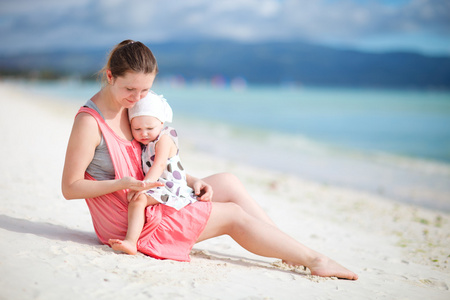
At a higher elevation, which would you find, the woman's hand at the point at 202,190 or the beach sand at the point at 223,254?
the woman's hand at the point at 202,190

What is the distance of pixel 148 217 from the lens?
9.80 feet

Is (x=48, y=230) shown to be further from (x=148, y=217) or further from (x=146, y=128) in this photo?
(x=146, y=128)

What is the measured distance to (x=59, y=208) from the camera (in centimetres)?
454

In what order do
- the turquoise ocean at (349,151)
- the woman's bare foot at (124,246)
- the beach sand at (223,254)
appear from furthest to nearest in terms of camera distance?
1. the turquoise ocean at (349,151)
2. the woman's bare foot at (124,246)
3. the beach sand at (223,254)

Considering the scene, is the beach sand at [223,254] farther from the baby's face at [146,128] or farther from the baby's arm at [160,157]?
the baby's face at [146,128]

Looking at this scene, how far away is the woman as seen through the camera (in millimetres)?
2871

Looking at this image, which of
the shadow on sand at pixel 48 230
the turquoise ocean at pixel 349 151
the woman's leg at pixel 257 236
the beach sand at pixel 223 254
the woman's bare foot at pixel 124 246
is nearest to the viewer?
the beach sand at pixel 223 254

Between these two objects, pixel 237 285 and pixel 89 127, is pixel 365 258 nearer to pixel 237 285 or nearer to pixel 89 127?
pixel 237 285

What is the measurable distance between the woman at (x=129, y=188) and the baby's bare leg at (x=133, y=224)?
71 mm

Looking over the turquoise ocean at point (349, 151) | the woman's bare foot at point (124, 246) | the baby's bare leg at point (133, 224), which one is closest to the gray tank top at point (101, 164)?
the baby's bare leg at point (133, 224)

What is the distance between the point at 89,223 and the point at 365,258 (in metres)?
2.86

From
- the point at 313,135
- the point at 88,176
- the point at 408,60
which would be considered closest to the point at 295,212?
the point at 88,176

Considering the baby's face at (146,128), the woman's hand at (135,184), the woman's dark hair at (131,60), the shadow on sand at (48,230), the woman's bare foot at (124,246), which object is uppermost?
the woman's dark hair at (131,60)

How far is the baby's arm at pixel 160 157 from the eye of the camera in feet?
9.62
